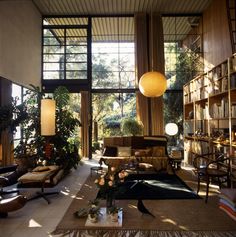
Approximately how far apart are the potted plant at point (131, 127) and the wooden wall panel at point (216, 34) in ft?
9.90

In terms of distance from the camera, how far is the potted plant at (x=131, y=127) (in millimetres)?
8977

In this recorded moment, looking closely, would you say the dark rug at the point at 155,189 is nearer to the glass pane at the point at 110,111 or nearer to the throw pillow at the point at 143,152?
the throw pillow at the point at 143,152

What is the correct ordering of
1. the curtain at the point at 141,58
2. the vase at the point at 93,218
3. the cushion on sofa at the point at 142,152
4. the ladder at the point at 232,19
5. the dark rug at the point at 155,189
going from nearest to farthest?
1. the vase at the point at 93,218
2. the dark rug at the point at 155,189
3. the ladder at the point at 232,19
4. the cushion on sofa at the point at 142,152
5. the curtain at the point at 141,58

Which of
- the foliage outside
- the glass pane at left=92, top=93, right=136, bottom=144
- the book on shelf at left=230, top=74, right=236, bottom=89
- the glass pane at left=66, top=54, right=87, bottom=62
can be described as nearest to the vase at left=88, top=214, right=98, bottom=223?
the foliage outside

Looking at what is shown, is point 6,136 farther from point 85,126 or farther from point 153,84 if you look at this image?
point 153,84

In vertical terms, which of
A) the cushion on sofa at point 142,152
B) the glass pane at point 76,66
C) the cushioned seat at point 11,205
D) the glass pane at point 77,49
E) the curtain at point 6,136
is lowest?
the cushioned seat at point 11,205

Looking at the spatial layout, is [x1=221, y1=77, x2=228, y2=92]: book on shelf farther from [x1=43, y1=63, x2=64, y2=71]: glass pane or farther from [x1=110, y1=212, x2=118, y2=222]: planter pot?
[x1=43, y1=63, x2=64, y2=71]: glass pane

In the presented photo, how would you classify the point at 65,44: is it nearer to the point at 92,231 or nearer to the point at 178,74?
the point at 178,74

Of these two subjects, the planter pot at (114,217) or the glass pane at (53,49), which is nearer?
the planter pot at (114,217)

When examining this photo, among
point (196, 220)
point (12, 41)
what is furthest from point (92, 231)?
point (12, 41)

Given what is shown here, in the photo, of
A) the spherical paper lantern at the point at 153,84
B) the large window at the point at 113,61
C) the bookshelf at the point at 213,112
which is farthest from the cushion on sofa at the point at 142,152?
the large window at the point at 113,61

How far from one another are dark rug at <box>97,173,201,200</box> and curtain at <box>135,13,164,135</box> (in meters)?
3.28

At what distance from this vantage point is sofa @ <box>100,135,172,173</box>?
22.7ft

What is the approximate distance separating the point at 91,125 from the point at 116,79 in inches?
75.1
